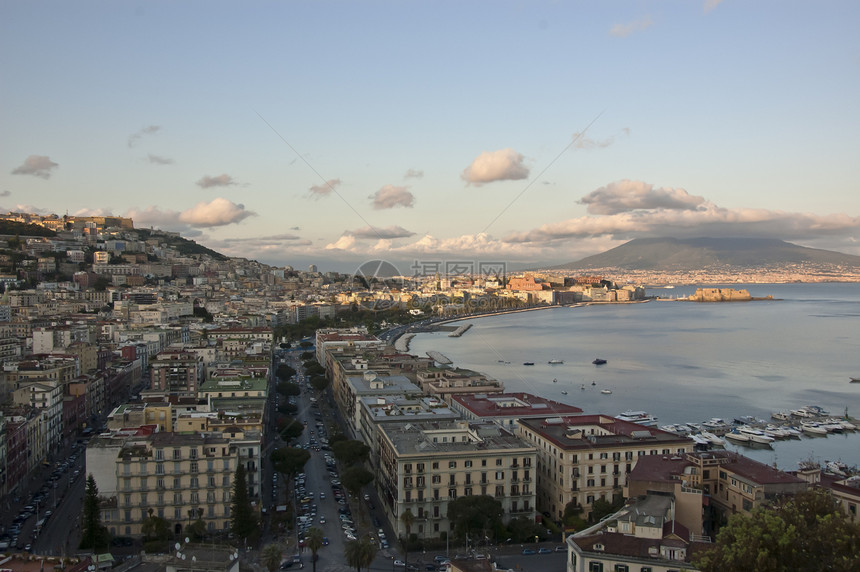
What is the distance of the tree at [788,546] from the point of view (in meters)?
3.88

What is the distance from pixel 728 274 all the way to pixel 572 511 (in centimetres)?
13110

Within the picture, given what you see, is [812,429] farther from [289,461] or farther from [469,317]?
[469,317]

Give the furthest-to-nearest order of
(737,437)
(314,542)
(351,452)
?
1. (737,437)
2. (351,452)
3. (314,542)

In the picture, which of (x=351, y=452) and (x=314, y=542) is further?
(x=351, y=452)

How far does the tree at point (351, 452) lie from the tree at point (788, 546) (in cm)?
521

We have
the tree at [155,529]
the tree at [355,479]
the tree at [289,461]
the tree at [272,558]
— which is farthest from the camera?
the tree at [289,461]

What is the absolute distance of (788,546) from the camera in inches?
155

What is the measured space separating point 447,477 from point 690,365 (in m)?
17.6

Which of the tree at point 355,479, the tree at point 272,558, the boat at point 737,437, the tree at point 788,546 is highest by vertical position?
the tree at point 788,546

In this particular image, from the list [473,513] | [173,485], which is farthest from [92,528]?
[473,513]

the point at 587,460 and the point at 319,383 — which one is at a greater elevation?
the point at 587,460

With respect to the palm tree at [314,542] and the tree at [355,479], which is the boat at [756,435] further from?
the palm tree at [314,542]


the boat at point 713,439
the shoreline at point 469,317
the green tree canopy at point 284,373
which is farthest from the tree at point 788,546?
the shoreline at point 469,317

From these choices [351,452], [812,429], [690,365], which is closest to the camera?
[351,452]
